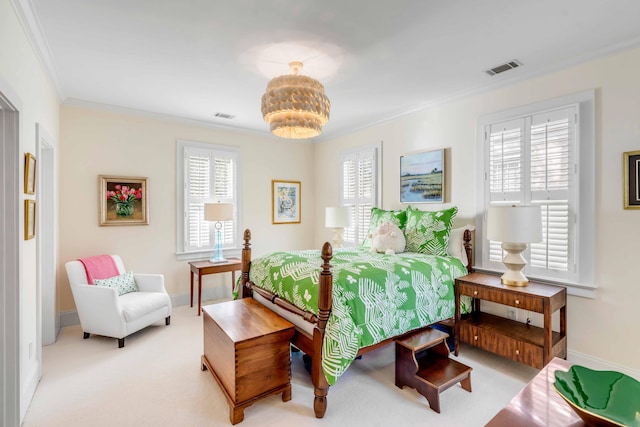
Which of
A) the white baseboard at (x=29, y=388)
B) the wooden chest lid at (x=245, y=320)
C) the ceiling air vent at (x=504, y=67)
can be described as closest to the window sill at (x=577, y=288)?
the ceiling air vent at (x=504, y=67)

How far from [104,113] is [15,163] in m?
2.39

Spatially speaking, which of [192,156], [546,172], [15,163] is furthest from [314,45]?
[192,156]

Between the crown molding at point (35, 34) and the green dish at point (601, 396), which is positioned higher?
the crown molding at point (35, 34)

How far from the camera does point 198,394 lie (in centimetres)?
238

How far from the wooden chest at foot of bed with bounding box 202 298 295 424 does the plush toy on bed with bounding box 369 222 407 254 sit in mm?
1507

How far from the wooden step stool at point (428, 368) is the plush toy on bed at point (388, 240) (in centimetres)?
104

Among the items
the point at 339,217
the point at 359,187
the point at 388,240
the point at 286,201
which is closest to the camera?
the point at 388,240

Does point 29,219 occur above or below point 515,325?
above

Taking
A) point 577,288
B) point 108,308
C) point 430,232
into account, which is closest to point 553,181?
point 577,288

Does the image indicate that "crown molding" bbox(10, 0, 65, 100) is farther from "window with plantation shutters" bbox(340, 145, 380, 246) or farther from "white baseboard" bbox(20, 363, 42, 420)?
"window with plantation shutters" bbox(340, 145, 380, 246)

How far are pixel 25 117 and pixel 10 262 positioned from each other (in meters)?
1.06

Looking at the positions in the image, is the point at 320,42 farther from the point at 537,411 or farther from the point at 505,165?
the point at 537,411

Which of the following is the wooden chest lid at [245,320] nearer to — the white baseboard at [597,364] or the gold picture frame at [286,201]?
the white baseboard at [597,364]

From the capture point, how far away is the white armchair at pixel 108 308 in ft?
10.3
